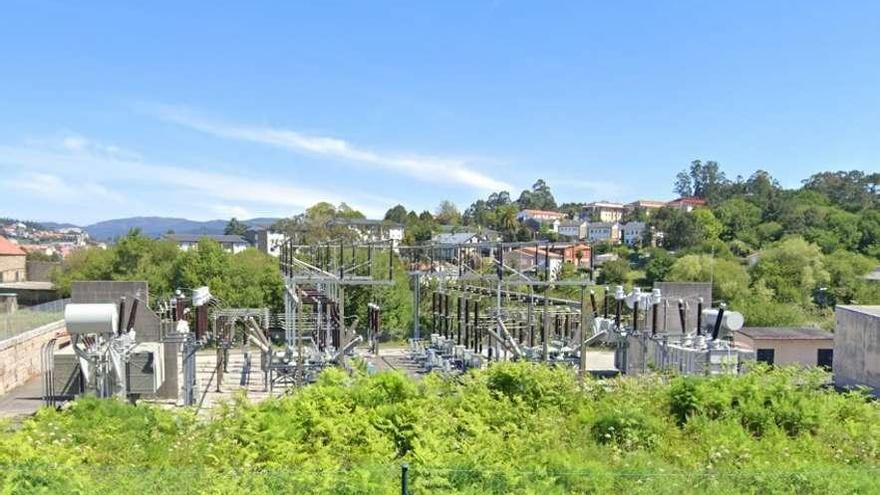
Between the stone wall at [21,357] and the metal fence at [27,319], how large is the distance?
193 mm

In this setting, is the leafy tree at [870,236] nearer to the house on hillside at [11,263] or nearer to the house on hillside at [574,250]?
the house on hillside at [574,250]

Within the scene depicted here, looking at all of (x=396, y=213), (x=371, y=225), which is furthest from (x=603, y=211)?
(x=371, y=225)

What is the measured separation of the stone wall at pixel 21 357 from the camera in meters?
14.7

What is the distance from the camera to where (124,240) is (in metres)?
30.6

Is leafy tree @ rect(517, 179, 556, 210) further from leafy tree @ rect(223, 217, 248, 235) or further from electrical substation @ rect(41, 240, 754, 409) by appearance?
electrical substation @ rect(41, 240, 754, 409)

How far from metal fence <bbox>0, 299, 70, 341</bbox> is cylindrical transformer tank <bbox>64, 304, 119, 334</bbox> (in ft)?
17.8

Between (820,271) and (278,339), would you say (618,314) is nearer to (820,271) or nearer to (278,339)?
(278,339)

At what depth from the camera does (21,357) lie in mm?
15570

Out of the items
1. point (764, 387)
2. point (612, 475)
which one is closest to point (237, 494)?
point (612, 475)

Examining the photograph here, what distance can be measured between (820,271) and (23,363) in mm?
40691

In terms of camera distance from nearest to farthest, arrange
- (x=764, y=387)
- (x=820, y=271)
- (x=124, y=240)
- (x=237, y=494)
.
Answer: (x=237, y=494) → (x=764, y=387) → (x=124, y=240) → (x=820, y=271)

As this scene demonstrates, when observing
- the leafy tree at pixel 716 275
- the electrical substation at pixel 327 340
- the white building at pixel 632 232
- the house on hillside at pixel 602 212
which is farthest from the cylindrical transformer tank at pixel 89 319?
the house on hillside at pixel 602 212

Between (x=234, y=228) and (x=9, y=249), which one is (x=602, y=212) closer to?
(x=234, y=228)

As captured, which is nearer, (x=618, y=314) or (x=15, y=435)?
(x=15, y=435)
